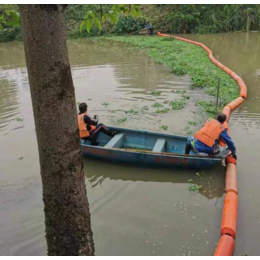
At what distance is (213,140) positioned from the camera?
21.7 ft

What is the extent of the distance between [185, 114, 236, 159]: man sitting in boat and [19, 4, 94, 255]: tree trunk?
4.21m

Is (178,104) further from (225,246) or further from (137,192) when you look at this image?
(225,246)

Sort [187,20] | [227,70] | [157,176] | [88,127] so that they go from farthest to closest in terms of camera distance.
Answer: [187,20]
[227,70]
[88,127]
[157,176]

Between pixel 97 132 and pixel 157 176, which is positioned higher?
pixel 97 132

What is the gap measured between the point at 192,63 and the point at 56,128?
45.9 ft

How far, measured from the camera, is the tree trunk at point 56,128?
7.68ft

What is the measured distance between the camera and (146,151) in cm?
696

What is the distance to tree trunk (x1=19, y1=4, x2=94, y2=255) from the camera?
234cm

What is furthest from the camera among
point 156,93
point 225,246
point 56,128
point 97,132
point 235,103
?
point 156,93

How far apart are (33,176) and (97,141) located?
1.80 meters

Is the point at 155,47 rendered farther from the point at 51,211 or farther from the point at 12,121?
the point at 51,211

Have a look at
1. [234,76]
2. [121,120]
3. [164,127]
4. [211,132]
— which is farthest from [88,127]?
[234,76]

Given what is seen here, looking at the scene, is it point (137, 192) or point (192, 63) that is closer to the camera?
point (137, 192)

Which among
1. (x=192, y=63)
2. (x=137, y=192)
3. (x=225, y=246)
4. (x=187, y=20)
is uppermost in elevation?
(x=187, y=20)
